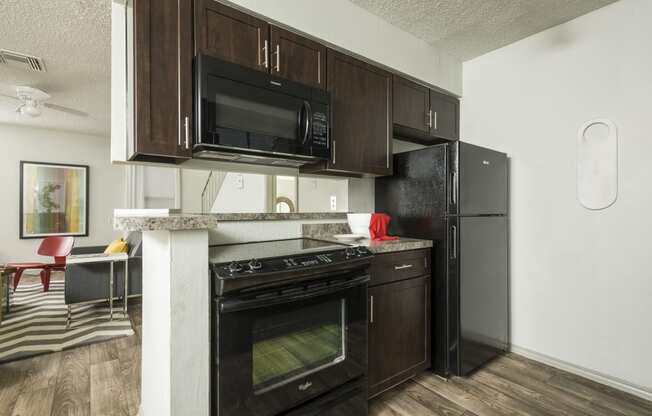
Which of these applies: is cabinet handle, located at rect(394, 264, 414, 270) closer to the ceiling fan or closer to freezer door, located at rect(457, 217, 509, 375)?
freezer door, located at rect(457, 217, 509, 375)

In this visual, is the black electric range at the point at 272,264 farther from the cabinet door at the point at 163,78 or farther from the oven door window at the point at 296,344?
the cabinet door at the point at 163,78

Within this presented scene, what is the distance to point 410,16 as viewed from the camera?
228 cm

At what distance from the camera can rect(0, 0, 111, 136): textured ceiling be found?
7.09 ft

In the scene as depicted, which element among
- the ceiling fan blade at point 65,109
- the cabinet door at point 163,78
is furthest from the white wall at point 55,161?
the cabinet door at point 163,78

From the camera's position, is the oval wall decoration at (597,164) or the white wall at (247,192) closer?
the oval wall decoration at (597,164)

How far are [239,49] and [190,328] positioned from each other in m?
1.41

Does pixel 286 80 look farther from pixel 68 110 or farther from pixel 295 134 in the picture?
pixel 68 110

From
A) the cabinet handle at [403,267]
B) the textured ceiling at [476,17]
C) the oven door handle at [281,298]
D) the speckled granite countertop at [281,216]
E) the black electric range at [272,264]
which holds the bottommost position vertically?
the oven door handle at [281,298]

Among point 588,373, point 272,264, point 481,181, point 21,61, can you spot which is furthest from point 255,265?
point 21,61

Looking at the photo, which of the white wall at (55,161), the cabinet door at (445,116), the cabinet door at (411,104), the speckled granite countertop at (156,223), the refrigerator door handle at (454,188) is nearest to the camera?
the speckled granite countertop at (156,223)

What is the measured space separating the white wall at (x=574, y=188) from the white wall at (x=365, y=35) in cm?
39

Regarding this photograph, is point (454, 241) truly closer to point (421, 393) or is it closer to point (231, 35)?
point (421, 393)

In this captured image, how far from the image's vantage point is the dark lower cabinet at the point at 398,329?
183 cm

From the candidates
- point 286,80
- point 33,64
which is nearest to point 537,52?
point 286,80
